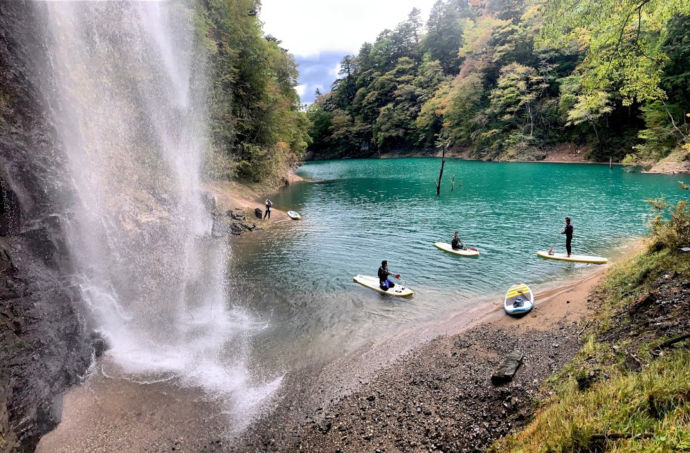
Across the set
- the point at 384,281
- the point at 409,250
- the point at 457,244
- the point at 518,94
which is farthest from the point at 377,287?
the point at 518,94

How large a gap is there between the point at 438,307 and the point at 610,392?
27.5ft

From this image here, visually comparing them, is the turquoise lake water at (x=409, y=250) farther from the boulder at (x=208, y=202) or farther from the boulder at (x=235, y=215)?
the boulder at (x=208, y=202)

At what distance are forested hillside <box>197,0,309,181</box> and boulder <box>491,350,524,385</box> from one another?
31.0m

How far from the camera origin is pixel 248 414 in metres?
8.34

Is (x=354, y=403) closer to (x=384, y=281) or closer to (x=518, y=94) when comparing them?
(x=384, y=281)

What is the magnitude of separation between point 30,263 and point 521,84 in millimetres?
71844

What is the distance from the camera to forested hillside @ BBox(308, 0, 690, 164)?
1077cm

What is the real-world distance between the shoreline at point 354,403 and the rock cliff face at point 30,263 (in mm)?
738

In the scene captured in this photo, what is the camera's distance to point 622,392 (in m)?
5.08

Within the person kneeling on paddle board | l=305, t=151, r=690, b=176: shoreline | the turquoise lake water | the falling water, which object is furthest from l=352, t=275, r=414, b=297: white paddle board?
l=305, t=151, r=690, b=176: shoreline

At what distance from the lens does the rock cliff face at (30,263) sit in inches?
314

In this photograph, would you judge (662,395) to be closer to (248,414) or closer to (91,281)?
(248,414)

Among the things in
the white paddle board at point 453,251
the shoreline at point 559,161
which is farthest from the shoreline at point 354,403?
the shoreline at point 559,161

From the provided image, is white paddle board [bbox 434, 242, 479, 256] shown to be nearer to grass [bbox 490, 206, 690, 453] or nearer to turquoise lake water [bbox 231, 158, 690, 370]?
turquoise lake water [bbox 231, 158, 690, 370]
